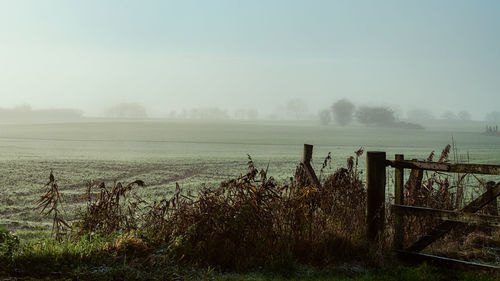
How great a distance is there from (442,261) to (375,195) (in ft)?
4.64

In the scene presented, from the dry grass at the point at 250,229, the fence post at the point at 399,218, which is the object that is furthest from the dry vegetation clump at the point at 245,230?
the fence post at the point at 399,218

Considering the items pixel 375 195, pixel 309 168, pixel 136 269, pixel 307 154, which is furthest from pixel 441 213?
pixel 136 269

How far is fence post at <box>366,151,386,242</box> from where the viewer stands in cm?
759

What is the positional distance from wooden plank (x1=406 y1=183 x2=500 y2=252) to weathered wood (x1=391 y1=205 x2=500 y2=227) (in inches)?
7.2

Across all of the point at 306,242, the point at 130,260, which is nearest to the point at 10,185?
the point at 130,260

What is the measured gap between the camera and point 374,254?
717 centimetres

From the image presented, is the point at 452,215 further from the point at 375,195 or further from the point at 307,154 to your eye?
the point at 307,154

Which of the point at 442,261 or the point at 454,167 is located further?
the point at 442,261

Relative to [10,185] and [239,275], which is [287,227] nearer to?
[239,275]

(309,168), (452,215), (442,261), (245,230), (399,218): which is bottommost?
(442,261)

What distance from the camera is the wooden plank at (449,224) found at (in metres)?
6.60

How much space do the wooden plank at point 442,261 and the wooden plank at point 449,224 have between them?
140 mm

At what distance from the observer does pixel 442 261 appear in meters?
7.02

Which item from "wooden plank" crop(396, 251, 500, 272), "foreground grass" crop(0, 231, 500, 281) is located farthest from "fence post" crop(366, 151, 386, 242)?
"foreground grass" crop(0, 231, 500, 281)
